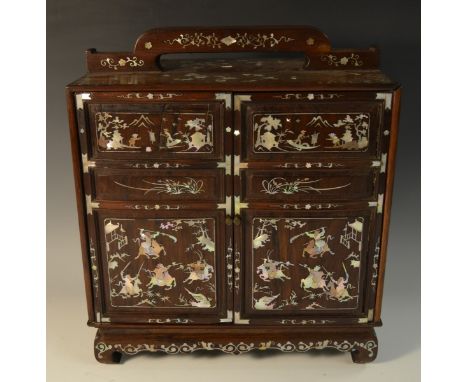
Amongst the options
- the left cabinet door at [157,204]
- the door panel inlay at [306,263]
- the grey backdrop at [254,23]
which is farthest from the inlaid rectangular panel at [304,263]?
the grey backdrop at [254,23]

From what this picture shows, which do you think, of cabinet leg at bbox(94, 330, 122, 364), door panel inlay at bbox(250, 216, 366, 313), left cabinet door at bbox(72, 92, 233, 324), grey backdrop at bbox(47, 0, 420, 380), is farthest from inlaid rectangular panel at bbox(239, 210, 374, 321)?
cabinet leg at bbox(94, 330, 122, 364)

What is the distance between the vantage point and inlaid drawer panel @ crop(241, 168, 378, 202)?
2426mm

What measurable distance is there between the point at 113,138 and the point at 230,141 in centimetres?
45

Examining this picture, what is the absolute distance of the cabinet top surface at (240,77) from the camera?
233cm

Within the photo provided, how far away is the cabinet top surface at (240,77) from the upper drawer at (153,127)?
2.6 inches

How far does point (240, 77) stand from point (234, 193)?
0.46 meters

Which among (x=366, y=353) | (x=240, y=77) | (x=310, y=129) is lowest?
(x=366, y=353)

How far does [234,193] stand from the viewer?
96.7 inches

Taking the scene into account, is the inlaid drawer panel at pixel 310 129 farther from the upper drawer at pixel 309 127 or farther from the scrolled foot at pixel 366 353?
the scrolled foot at pixel 366 353

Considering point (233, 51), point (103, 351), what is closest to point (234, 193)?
point (233, 51)

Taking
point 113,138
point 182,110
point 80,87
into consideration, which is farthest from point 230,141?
point 80,87

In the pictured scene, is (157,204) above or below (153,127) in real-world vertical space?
below

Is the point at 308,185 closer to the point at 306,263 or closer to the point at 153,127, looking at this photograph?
the point at 306,263

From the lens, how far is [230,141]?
93.9 inches
